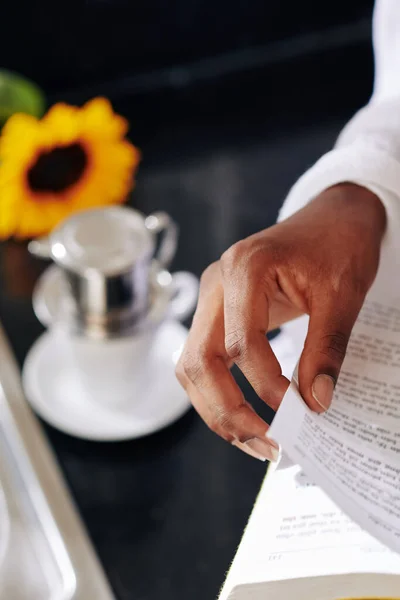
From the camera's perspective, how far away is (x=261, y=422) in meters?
0.29

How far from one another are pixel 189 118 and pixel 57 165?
23 cm

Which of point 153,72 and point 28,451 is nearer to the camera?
point 28,451

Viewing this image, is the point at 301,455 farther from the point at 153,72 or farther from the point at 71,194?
the point at 153,72

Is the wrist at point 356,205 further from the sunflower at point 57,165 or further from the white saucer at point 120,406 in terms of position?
the sunflower at point 57,165

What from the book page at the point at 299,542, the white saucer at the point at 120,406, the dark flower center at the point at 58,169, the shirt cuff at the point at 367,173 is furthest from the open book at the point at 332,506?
the dark flower center at the point at 58,169

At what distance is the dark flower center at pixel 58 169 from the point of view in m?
0.59

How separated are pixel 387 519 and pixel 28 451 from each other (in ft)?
1.00

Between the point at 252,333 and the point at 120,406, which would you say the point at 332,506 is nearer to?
the point at 252,333

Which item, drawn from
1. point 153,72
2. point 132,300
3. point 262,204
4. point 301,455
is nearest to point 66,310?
point 132,300

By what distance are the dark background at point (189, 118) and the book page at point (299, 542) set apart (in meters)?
0.16

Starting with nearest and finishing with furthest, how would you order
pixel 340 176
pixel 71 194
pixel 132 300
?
pixel 340 176, pixel 132 300, pixel 71 194

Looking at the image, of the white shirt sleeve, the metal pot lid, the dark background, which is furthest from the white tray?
the white shirt sleeve

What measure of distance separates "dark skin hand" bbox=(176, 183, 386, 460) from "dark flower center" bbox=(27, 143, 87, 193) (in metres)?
0.28

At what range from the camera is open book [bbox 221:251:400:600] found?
0.26 m
